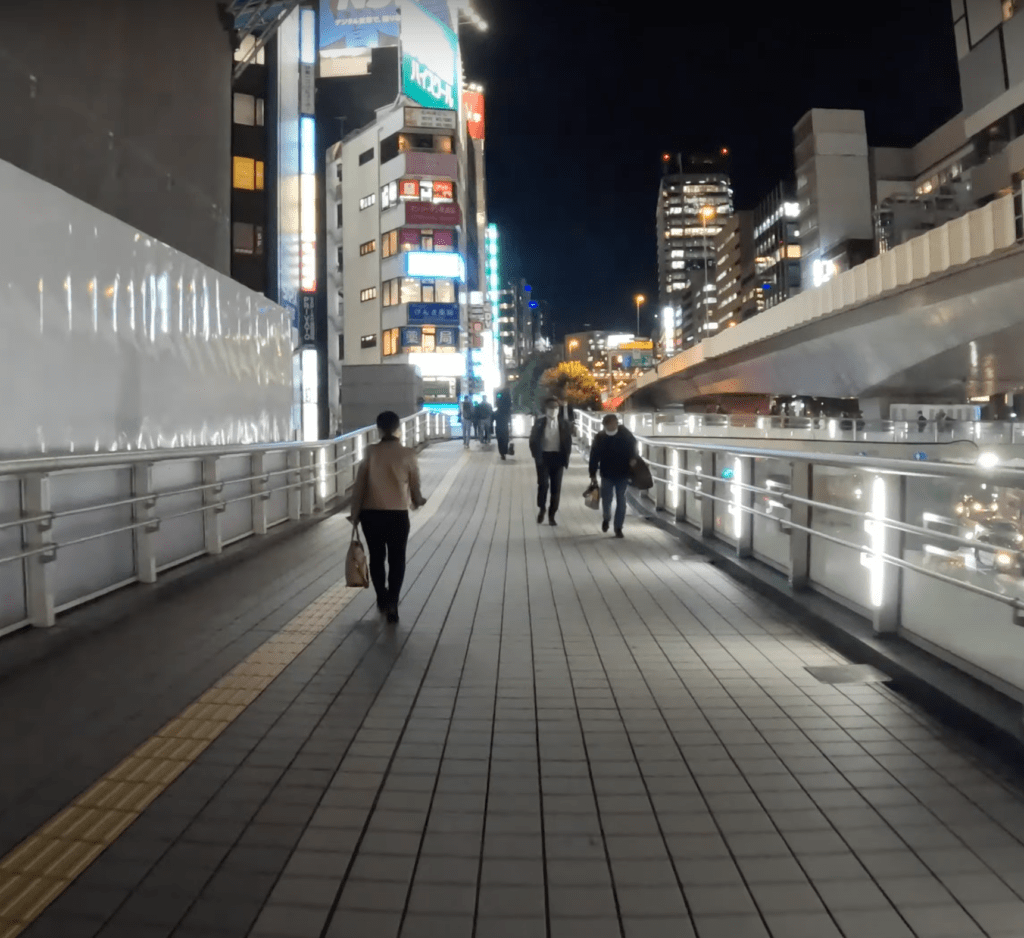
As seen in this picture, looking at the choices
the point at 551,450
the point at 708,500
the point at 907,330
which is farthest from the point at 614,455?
the point at 907,330

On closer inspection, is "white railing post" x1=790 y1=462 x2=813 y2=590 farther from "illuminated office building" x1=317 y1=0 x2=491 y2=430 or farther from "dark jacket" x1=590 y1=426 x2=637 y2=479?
"illuminated office building" x1=317 y1=0 x2=491 y2=430

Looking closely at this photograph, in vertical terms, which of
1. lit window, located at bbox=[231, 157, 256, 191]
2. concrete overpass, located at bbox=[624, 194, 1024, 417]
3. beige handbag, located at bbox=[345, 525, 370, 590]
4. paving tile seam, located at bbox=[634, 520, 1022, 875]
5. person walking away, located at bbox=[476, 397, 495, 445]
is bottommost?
paving tile seam, located at bbox=[634, 520, 1022, 875]

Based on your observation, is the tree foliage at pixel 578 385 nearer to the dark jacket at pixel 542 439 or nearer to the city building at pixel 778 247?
the city building at pixel 778 247

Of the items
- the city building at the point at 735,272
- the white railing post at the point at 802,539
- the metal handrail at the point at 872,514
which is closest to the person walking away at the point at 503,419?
the metal handrail at the point at 872,514

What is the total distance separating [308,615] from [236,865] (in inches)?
172

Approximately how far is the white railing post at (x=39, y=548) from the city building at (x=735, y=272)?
118 metres

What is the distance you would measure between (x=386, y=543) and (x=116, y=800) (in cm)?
365

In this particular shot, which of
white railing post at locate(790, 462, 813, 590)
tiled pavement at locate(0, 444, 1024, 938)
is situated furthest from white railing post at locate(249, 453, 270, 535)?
white railing post at locate(790, 462, 813, 590)

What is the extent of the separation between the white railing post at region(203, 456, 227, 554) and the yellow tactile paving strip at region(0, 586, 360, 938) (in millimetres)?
4213

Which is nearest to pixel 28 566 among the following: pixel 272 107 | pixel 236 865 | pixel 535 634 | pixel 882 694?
pixel 535 634

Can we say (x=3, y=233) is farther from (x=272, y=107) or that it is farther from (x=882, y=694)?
(x=272, y=107)

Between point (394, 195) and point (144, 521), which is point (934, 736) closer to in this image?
point (144, 521)

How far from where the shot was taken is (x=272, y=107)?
121 ft

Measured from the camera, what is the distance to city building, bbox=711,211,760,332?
128m
